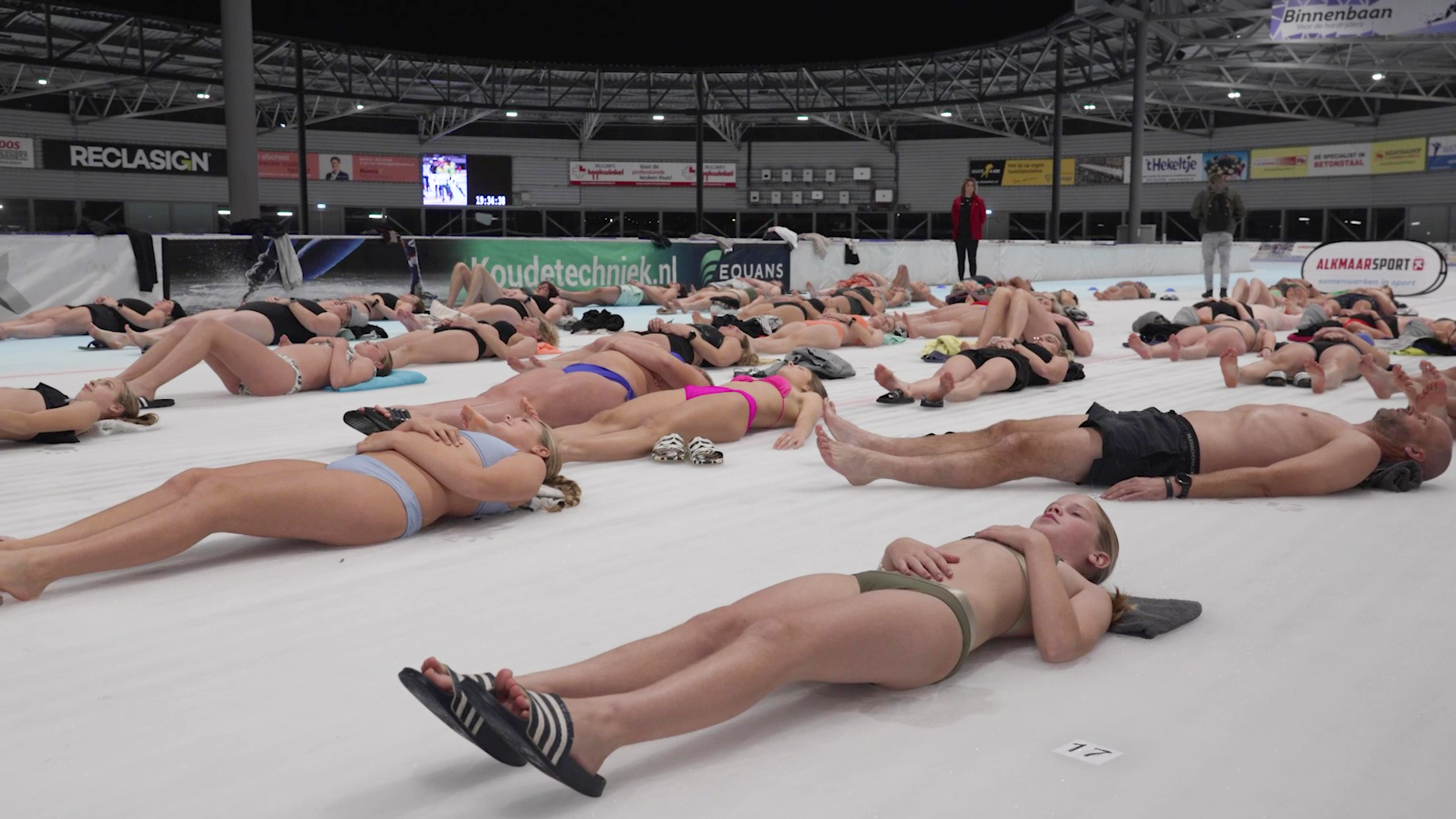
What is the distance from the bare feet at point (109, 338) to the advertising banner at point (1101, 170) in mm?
31612

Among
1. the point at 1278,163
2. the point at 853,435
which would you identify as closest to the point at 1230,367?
the point at 853,435

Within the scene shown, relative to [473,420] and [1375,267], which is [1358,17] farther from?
[473,420]

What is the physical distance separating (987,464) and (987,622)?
193 cm

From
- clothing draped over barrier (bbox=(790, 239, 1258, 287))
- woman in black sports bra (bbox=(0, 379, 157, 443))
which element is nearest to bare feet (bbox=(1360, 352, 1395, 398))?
woman in black sports bra (bbox=(0, 379, 157, 443))

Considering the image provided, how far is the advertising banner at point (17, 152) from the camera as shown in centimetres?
2838

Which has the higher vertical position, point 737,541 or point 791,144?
point 791,144

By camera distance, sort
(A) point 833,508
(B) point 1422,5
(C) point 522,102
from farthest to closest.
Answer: (C) point 522,102, (B) point 1422,5, (A) point 833,508

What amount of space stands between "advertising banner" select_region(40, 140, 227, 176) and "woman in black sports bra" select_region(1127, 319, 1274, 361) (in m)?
28.8

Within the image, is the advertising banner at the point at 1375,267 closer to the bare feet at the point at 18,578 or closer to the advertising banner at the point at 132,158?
the bare feet at the point at 18,578

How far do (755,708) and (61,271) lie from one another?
11.2m

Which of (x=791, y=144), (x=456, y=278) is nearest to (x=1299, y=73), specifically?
(x=791, y=144)

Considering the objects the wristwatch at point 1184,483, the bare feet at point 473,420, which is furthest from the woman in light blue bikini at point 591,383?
the wristwatch at point 1184,483

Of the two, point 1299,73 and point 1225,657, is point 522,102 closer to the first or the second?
point 1299,73

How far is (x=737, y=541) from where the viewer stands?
12.1 feet
